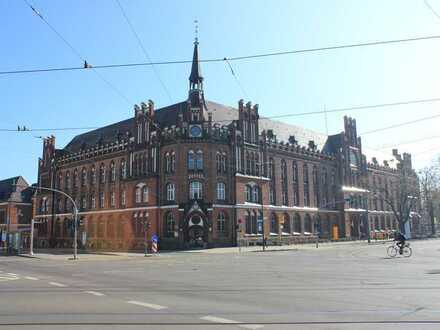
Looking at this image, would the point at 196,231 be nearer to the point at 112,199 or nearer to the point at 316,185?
the point at 112,199

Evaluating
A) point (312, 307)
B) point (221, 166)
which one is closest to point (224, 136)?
point (221, 166)

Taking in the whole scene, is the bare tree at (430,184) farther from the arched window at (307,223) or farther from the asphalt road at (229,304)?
the asphalt road at (229,304)

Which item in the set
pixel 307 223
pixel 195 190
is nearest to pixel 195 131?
pixel 195 190

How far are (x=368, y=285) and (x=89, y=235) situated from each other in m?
Result: 57.4

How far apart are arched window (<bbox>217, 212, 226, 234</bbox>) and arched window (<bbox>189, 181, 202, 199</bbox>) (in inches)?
127

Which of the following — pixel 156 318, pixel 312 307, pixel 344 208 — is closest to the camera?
pixel 156 318

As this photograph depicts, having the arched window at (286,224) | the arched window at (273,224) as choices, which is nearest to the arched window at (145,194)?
the arched window at (273,224)

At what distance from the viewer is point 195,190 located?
5038 cm

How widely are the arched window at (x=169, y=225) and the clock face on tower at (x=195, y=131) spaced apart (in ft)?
31.8

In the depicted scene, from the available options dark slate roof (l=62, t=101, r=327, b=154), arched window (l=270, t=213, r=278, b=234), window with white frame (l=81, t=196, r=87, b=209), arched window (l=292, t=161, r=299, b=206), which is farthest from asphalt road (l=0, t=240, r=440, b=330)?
window with white frame (l=81, t=196, r=87, b=209)

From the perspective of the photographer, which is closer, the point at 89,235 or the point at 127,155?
the point at 127,155

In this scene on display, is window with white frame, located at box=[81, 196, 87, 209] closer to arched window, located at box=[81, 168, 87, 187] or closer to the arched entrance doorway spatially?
arched window, located at box=[81, 168, 87, 187]

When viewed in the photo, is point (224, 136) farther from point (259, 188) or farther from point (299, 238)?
point (299, 238)

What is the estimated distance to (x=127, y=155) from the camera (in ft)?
193
